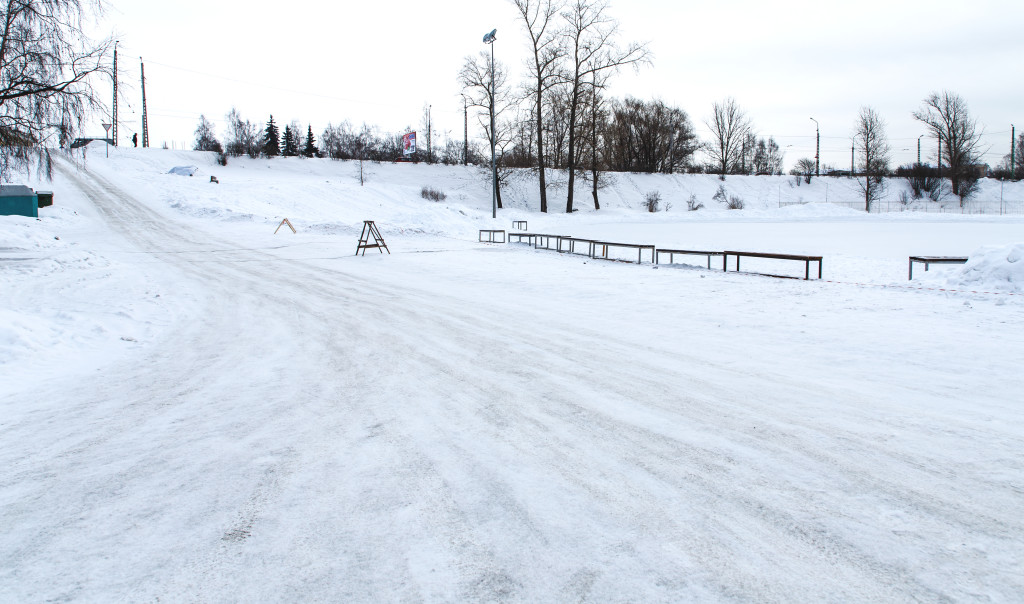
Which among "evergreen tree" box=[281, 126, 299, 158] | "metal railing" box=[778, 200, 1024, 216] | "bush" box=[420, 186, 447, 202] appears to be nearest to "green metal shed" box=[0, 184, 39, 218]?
"bush" box=[420, 186, 447, 202]

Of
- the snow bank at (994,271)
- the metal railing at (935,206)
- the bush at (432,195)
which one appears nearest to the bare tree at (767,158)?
the metal railing at (935,206)

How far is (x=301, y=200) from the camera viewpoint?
39969mm

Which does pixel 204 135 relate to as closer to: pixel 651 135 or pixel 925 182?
pixel 651 135

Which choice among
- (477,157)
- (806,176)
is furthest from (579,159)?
(806,176)

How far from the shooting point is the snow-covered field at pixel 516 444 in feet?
8.87

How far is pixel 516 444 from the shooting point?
163 inches

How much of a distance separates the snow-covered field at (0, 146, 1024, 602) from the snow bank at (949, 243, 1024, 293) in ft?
0.18

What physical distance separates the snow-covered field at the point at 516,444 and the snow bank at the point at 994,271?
6cm

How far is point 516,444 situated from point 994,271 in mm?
11300

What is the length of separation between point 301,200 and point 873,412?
39.8 m

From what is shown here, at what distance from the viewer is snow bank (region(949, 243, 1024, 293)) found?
34.8 feet

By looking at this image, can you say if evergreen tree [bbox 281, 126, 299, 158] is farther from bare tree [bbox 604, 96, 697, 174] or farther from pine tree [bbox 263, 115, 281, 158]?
bare tree [bbox 604, 96, 697, 174]

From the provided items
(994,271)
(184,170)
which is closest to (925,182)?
(994,271)

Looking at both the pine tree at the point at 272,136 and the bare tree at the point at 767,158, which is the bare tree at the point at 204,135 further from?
the bare tree at the point at 767,158
